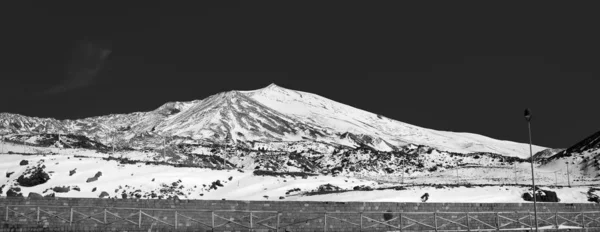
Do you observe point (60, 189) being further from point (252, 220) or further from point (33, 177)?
point (252, 220)

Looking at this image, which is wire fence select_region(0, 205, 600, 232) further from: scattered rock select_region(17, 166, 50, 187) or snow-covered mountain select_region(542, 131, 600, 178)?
snow-covered mountain select_region(542, 131, 600, 178)

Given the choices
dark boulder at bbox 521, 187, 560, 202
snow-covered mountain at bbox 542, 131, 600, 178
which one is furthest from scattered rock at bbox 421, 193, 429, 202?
snow-covered mountain at bbox 542, 131, 600, 178

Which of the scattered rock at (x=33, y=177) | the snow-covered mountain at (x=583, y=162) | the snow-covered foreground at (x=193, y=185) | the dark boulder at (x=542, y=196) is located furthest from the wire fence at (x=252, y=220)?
the snow-covered mountain at (x=583, y=162)

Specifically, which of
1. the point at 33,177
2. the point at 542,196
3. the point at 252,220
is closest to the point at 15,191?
the point at 33,177

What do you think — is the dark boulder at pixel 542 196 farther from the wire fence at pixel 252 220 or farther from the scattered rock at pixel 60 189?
the scattered rock at pixel 60 189

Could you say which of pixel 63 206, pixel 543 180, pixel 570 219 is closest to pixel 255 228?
pixel 63 206

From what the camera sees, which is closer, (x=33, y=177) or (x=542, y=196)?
(x=542, y=196)

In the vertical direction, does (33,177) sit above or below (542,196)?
above

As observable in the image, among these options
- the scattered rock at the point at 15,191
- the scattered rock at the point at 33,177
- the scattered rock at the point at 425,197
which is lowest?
the scattered rock at the point at 425,197
